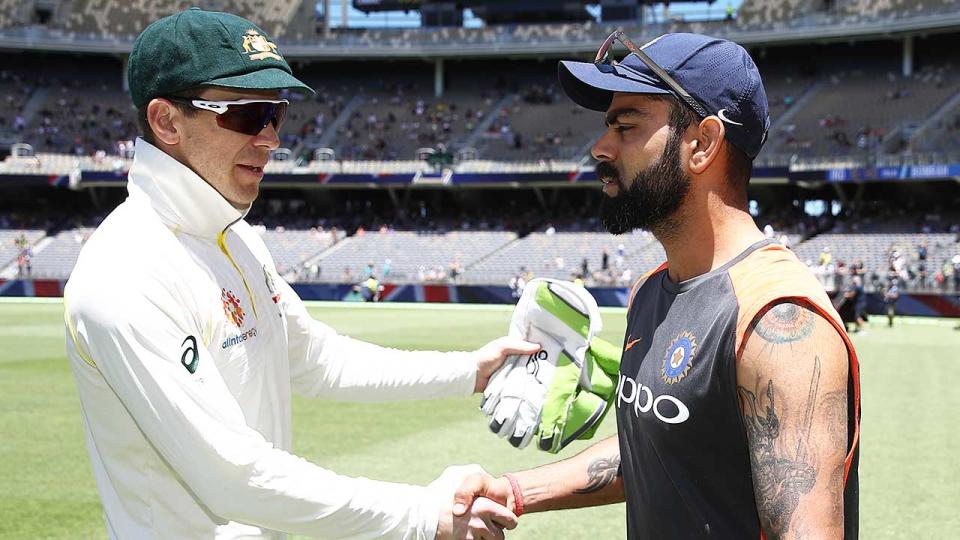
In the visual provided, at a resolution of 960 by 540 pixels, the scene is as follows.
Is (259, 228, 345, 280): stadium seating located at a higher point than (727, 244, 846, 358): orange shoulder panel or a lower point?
lower

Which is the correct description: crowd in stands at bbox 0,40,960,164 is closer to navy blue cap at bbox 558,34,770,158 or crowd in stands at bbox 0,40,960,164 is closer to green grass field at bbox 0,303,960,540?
green grass field at bbox 0,303,960,540

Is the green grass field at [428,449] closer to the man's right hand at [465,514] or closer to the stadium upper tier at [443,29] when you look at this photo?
the man's right hand at [465,514]

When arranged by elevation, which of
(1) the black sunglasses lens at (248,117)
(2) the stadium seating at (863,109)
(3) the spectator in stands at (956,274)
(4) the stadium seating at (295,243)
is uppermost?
(1) the black sunglasses lens at (248,117)

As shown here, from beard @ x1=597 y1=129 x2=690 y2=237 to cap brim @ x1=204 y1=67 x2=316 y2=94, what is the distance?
109cm

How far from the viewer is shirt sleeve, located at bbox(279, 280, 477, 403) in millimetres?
3979

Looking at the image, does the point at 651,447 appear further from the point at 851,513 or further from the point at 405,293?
the point at 405,293

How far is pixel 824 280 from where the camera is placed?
1297 inches

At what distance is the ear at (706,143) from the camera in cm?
269

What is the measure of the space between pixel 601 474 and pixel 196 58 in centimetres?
196

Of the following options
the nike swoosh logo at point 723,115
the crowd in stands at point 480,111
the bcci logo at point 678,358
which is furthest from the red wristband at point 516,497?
the crowd in stands at point 480,111

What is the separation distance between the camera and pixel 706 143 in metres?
2.73

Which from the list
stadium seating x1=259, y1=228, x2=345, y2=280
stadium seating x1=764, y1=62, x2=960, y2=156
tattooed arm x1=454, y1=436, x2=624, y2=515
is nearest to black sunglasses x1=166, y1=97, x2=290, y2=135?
tattooed arm x1=454, y1=436, x2=624, y2=515

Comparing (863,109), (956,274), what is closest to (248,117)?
(956,274)

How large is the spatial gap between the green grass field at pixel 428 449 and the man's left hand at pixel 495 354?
9.55ft
